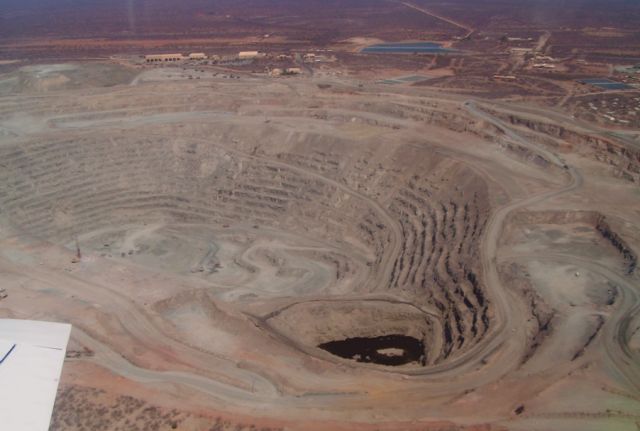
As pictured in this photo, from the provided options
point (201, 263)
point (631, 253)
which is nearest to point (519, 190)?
point (631, 253)

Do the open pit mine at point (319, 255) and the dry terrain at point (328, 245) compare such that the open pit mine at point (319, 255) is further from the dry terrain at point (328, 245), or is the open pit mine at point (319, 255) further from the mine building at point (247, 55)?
the mine building at point (247, 55)

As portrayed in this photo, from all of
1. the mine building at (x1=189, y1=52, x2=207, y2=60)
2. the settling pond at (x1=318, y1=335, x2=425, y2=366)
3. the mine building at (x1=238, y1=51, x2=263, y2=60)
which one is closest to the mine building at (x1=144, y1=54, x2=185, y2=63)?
the mine building at (x1=189, y1=52, x2=207, y2=60)

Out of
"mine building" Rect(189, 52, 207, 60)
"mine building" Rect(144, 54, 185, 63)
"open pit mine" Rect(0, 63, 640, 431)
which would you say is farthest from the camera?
"mine building" Rect(189, 52, 207, 60)

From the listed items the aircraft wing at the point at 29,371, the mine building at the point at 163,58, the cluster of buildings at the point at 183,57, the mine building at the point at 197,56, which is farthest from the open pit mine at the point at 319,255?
the mine building at the point at 197,56

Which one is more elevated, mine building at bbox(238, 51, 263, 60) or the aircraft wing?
the aircraft wing

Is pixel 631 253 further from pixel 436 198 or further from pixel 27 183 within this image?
pixel 27 183

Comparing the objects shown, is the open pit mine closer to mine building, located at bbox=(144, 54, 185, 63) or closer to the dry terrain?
the dry terrain
